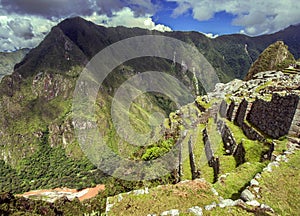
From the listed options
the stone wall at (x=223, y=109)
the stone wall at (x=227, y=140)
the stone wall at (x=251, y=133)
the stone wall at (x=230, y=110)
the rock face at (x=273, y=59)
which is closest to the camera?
the stone wall at (x=251, y=133)

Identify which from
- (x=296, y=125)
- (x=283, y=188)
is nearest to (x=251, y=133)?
(x=296, y=125)

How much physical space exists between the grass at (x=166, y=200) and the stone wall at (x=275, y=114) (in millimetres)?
9077

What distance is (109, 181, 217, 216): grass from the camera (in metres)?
10.1

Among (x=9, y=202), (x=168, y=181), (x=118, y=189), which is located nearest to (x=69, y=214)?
(x=9, y=202)

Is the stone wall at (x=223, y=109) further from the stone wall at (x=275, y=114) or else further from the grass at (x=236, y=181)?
the grass at (x=236, y=181)

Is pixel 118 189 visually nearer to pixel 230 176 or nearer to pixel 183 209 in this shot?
pixel 230 176

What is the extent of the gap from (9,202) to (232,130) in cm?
3474

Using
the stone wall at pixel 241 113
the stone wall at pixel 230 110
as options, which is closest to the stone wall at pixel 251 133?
the stone wall at pixel 241 113

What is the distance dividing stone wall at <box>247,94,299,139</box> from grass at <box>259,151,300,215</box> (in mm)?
4942

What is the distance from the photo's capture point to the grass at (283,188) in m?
9.43

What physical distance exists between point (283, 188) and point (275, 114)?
9.70 meters

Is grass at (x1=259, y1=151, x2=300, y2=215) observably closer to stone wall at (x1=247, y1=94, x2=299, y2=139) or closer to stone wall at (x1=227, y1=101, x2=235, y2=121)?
stone wall at (x1=247, y1=94, x2=299, y2=139)

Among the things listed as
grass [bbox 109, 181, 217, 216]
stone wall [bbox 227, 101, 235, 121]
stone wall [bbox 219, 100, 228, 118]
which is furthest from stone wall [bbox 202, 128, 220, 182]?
stone wall [bbox 219, 100, 228, 118]

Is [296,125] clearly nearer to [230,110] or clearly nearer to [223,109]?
[230,110]
